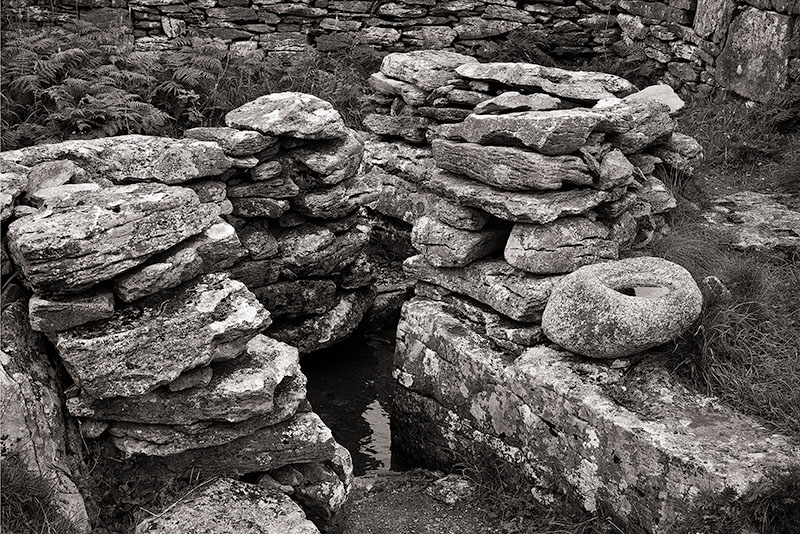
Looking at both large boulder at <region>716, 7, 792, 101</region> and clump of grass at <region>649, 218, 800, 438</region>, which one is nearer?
clump of grass at <region>649, 218, 800, 438</region>

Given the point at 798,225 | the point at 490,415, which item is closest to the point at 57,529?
the point at 490,415

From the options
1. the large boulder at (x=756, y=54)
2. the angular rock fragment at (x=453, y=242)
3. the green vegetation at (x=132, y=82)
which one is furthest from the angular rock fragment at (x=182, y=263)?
the large boulder at (x=756, y=54)

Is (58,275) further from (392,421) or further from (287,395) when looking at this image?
(392,421)

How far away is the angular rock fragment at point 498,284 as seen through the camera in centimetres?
720

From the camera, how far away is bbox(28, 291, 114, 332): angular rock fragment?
531 cm

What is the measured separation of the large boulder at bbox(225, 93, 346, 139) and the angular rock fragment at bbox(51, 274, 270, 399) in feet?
9.43

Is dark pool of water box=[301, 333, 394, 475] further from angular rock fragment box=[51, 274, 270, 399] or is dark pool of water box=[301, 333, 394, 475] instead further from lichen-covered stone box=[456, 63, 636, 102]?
lichen-covered stone box=[456, 63, 636, 102]

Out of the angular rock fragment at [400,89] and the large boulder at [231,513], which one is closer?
the large boulder at [231,513]

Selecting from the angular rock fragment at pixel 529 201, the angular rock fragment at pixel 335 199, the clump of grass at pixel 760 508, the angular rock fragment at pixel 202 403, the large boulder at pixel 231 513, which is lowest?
the large boulder at pixel 231 513

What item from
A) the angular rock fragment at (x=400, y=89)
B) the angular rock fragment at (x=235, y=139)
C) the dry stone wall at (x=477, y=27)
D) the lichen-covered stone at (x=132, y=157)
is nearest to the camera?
the lichen-covered stone at (x=132, y=157)

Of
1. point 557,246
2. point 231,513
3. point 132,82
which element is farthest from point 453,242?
point 132,82

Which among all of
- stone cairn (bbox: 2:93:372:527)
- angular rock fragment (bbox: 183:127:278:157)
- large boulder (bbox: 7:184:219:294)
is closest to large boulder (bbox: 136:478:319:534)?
stone cairn (bbox: 2:93:372:527)

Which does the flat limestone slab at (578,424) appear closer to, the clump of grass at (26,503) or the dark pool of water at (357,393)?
the dark pool of water at (357,393)

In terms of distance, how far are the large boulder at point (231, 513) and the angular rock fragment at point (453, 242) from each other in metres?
2.83
